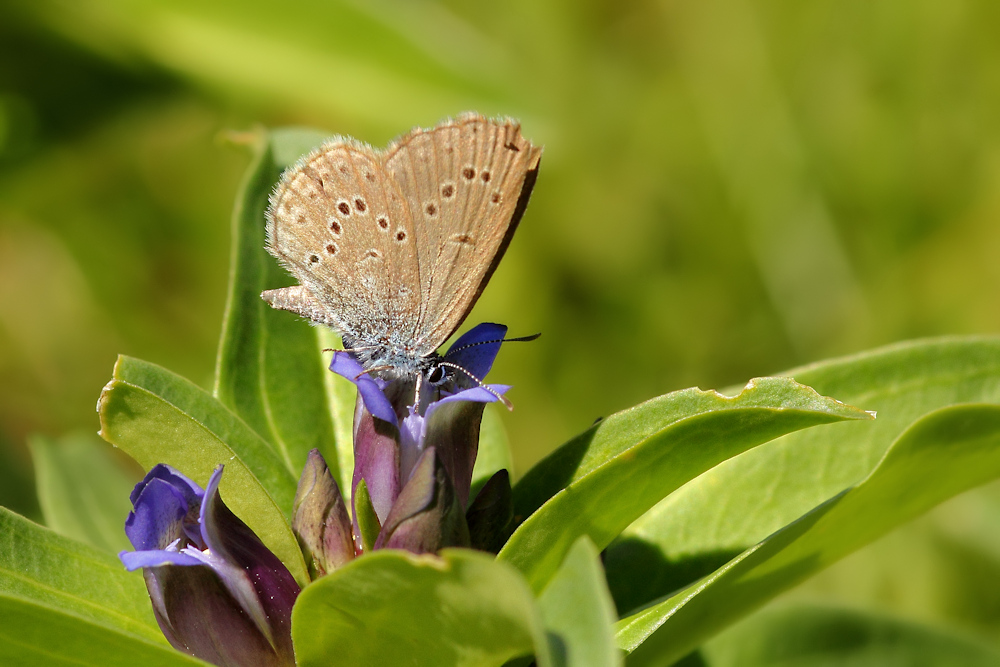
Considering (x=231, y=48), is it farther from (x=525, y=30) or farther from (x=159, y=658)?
(x=159, y=658)

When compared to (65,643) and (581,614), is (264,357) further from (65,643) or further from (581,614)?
(581,614)

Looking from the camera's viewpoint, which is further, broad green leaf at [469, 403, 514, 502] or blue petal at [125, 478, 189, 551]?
broad green leaf at [469, 403, 514, 502]

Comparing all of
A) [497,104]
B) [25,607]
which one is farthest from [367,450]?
[497,104]

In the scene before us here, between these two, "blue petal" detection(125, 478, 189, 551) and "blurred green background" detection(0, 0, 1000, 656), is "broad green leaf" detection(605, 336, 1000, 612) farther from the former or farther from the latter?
"blurred green background" detection(0, 0, 1000, 656)

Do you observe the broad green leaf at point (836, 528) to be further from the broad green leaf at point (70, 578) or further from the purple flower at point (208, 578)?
the broad green leaf at point (70, 578)

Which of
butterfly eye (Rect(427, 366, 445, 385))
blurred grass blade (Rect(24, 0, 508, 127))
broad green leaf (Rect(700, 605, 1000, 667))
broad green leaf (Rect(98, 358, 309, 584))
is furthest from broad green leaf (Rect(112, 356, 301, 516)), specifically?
blurred grass blade (Rect(24, 0, 508, 127))

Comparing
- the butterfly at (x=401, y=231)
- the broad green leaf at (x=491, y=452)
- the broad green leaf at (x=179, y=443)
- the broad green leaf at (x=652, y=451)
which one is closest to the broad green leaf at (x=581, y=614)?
the broad green leaf at (x=652, y=451)
